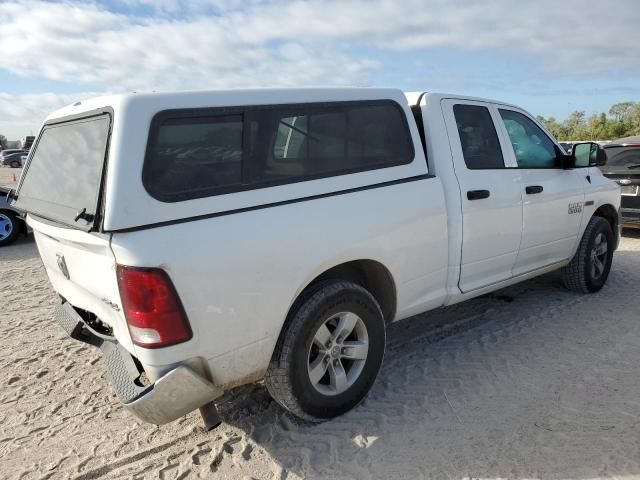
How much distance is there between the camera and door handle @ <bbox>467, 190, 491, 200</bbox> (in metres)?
3.61

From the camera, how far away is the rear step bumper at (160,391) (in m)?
2.36

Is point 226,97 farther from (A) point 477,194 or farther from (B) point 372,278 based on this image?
(A) point 477,194

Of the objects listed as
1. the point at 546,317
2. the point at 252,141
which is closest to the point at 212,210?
the point at 252,141

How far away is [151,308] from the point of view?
2.25m

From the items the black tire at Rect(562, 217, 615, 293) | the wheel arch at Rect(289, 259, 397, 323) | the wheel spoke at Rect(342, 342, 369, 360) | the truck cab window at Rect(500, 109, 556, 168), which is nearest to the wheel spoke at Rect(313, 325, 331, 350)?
the wheel spoke at Rect(342, 342, 369, 360)

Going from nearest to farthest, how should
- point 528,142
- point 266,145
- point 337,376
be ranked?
point 266,145, point 337,376, point 528,142

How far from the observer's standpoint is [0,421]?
3.18 m

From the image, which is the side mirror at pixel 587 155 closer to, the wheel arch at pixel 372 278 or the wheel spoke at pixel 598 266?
the wheel spoke at pixel 598 266

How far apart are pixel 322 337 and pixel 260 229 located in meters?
0.82

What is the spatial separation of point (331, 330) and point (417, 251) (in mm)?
780

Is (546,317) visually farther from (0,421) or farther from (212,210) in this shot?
(0,421)

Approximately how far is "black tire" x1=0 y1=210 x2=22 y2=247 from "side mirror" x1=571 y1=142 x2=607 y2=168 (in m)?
8.88

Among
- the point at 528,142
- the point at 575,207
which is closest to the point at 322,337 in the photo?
the point at 528,142

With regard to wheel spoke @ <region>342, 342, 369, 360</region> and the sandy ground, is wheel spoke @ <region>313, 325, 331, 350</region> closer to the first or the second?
wheel spoke @ <region>342, 342, 369, 360</region>
